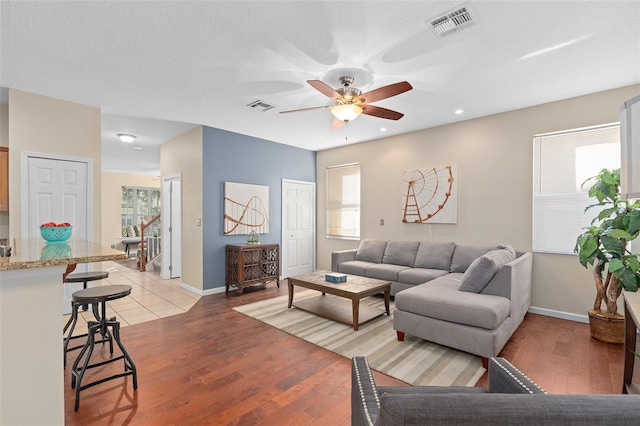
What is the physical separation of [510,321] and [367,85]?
276 centimetres

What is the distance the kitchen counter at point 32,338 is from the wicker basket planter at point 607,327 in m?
4.31

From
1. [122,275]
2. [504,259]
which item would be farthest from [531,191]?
[122,275]

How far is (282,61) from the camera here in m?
2.79

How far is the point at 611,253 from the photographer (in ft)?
9.33

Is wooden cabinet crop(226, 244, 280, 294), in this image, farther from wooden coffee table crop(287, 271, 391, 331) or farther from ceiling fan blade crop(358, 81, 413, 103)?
ceiling fan blade crop(358, 81, 413, 103)

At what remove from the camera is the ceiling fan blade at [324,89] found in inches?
101

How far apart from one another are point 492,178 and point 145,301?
539 cm

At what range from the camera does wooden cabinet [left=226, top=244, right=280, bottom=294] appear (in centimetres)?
487

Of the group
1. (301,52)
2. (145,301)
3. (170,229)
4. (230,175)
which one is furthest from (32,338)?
(170,229)

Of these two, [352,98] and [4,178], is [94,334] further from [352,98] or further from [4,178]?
[352,98]

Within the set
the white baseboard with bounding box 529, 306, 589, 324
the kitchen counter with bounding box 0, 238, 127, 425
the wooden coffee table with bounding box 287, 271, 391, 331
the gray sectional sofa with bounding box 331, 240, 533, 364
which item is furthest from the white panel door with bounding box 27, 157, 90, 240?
the white baseboard with bounding box 529, 306, 589, 324

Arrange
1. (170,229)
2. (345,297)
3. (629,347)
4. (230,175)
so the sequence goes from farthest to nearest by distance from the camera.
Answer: (170,229) → (230,175) → (345,297) → (629,347)

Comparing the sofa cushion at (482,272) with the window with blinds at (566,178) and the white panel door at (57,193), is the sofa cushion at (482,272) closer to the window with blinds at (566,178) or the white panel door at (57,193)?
the window with blinds at (566,178)

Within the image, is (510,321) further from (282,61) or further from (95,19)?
(95,19)
